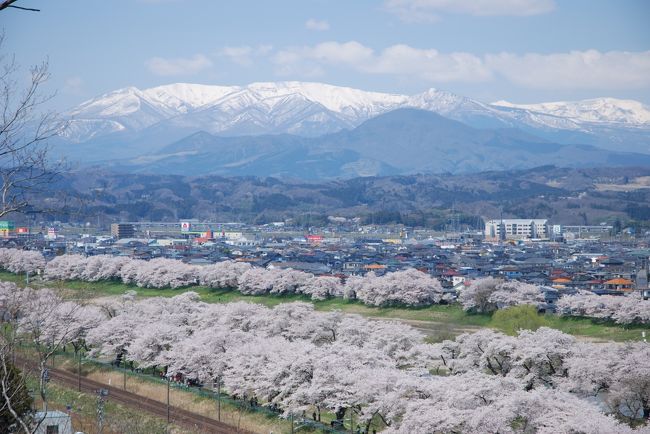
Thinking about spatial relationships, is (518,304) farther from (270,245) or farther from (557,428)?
(270,245)

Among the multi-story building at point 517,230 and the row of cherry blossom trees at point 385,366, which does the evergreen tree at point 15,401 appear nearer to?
the row of cherry blossom trees at point 385,366

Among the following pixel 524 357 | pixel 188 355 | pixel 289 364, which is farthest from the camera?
pixel 188 355

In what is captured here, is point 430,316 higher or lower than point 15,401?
lower

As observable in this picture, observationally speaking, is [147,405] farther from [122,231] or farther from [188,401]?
[122,231]

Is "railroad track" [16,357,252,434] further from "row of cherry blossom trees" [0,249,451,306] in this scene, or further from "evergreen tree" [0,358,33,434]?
"row of cherry blossom trees" [0,249,451,306]

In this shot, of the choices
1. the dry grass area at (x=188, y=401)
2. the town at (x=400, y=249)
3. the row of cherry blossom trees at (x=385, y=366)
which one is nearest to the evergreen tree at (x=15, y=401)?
the row of cherry blossom trees at (x=385, y=366)

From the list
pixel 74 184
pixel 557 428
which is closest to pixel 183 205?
pixel 74 184

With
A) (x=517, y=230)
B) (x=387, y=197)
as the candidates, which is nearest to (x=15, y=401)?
(x=517, y=230)
